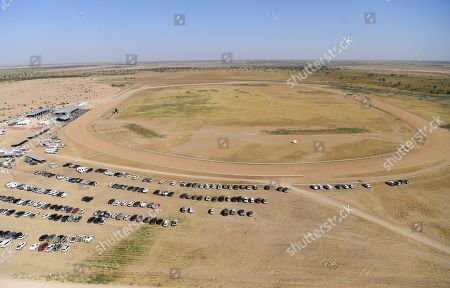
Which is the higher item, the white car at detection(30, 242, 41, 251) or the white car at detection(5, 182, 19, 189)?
the white car at detection(5, 182, 19, 189)

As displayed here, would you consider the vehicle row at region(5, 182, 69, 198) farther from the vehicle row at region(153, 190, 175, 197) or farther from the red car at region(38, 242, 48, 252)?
the vehicle row at region(153, 190, 175, 197)

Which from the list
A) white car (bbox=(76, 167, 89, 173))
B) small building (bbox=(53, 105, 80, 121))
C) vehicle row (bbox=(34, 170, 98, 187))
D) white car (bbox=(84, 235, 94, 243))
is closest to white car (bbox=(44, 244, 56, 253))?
white car (bbox=(84, 235, 94, 243))

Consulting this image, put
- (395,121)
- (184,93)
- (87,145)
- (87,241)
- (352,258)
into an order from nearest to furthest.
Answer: (352,258)
(87,241)
(87,145)
(395,121)
(184,93)

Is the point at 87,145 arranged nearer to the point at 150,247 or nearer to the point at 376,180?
the point at 150,247

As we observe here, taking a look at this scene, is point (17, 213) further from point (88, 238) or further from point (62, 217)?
point (88, 238)

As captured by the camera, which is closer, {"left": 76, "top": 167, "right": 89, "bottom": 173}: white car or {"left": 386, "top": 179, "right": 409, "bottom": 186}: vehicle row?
{"left": 386, "top": 179, "right": 409, "bottom": 186}: vehicle row

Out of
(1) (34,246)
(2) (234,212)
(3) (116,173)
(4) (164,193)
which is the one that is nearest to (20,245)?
(1) (34,246)

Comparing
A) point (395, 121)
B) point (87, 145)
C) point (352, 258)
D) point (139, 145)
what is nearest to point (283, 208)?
point (352, 258)

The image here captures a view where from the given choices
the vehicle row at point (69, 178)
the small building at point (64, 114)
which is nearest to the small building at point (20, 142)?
the vehicle row at point (69, 178)
